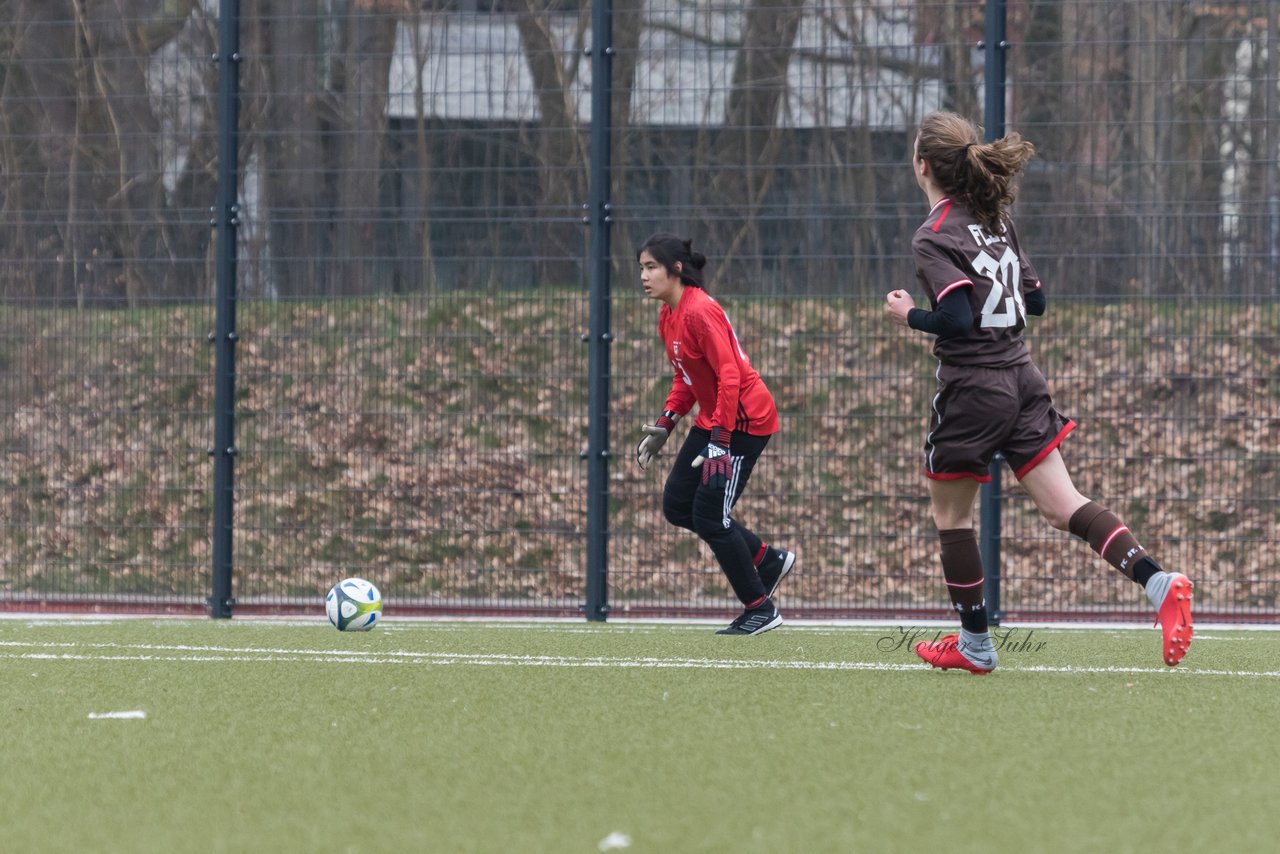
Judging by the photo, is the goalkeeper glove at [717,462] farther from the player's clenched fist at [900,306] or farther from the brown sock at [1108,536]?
the brown sock at [1108,536]

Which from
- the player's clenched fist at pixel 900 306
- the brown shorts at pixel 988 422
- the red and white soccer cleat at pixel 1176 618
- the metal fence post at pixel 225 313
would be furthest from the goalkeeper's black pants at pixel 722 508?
the metal fence post at pixel 225 313

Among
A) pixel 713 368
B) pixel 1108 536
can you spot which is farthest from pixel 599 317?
pixel 1108 536

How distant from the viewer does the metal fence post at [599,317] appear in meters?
8.85

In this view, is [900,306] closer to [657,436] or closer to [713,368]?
[713,368]

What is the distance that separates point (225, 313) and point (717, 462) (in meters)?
3.54

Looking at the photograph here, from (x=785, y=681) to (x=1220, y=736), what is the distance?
158cm

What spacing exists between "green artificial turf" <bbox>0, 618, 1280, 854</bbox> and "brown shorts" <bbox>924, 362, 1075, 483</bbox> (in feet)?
2.37

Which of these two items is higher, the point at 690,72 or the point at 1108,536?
the point at 690,72

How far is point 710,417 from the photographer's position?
742 centimetres

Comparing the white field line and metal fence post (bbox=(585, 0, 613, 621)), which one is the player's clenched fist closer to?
the white field line

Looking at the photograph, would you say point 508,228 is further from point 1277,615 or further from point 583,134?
point 1277,615

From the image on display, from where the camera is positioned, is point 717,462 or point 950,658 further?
point 717,462

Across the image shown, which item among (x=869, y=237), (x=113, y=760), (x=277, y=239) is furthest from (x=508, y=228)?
(x=113, y=760)

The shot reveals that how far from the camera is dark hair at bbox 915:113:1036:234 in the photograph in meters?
5.63
